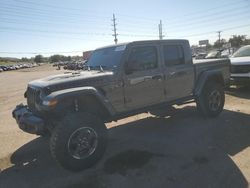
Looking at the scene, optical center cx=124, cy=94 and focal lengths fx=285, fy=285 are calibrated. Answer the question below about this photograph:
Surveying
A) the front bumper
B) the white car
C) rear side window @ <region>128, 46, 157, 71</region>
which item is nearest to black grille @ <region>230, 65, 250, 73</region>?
the white car

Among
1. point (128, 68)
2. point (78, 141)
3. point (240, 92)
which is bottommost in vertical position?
point (240, 92)

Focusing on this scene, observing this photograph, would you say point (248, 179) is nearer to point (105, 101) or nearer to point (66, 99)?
point (105, 101)

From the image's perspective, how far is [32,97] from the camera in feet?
17.3

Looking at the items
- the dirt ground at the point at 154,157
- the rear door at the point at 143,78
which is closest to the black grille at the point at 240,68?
the dirt ground at the point at 154,157

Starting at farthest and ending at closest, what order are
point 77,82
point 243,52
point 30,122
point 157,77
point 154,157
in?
point 243,52 < point 157,77 < point 154,157 < point 77,82 < point 30,122

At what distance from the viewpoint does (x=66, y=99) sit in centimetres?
464

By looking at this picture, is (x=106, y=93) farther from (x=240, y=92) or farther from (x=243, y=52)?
(x=243, y=52)

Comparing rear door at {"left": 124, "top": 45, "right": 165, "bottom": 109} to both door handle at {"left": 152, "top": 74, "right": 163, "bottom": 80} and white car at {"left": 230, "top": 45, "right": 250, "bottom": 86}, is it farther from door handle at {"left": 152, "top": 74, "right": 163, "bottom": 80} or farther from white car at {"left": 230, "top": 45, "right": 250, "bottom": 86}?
white car at {"left": 230, "top": 45, "right": 250, "bottom": 86}

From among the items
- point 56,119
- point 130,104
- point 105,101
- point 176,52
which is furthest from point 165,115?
point 56,119

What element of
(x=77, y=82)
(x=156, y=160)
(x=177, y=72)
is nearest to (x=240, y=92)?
(x=177, y=72)

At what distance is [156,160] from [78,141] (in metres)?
1.36

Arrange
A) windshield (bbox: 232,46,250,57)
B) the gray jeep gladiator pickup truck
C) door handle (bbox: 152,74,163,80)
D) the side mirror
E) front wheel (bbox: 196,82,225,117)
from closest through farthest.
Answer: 1. the gray jeep gladiator pickup truck
2. the side mirror
3. door handle (bbox: 152,74,163,80)
4. front wheel (bbox: 196,82,225,117)
5. windshield (bbox: 232,46,250,57)

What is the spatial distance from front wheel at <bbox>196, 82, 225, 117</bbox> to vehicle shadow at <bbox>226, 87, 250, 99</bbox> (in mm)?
2707

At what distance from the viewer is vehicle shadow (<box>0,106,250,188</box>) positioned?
13.6 ft
